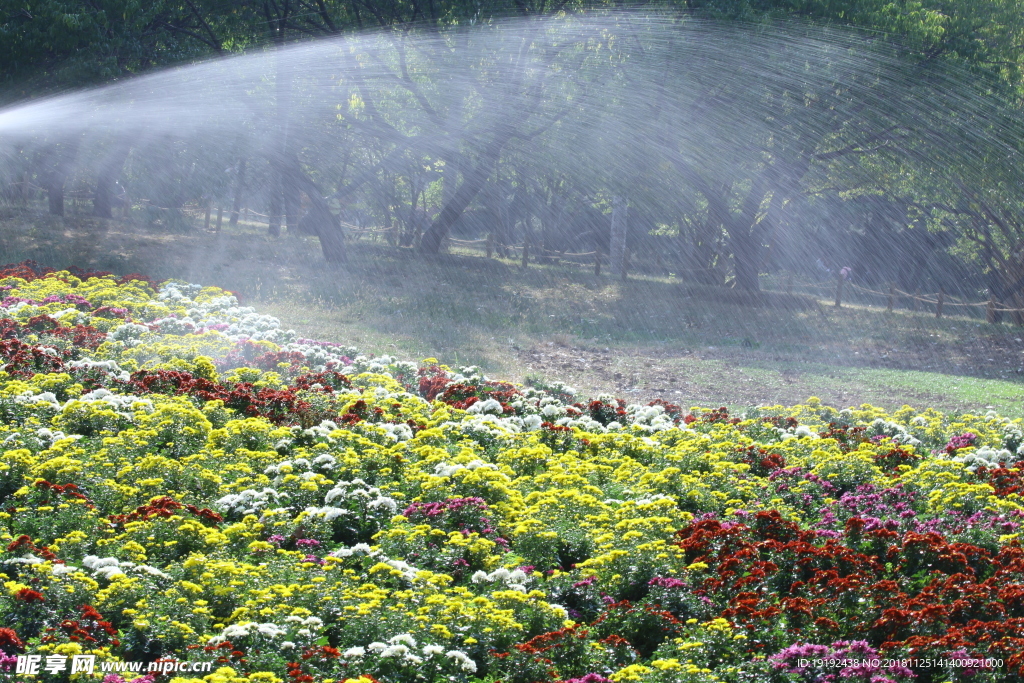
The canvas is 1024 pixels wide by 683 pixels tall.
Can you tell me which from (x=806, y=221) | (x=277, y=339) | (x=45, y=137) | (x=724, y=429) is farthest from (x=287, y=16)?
(x=806, y=221)

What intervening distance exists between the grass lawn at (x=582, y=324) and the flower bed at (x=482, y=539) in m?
4.37

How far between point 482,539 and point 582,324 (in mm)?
13062

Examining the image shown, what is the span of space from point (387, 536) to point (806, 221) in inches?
1517

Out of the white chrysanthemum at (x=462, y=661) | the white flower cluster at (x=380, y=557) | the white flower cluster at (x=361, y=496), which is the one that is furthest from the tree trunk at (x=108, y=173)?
the white chrysanthemum at (x=462, y=661)

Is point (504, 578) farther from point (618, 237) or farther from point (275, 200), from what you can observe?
point (275, 200)

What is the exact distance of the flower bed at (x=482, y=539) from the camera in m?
3.89

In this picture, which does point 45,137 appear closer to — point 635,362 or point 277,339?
point 277,339

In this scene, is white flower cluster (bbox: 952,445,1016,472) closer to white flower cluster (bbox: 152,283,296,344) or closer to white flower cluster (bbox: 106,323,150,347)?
white flower cluster (bbox: 152,283,296,344)

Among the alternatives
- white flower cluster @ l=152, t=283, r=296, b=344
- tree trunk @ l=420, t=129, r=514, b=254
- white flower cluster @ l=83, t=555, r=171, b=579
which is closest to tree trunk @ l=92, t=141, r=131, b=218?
tree trunk @ l=420, t=129, r=514, b=254

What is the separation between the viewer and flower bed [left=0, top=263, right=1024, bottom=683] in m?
3.89

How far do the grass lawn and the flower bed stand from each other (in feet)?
14.3

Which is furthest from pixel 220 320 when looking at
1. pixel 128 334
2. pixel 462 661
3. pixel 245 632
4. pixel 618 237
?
pixel 618 237

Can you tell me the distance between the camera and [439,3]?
22.8m

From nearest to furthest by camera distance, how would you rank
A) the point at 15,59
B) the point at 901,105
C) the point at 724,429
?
the point at 724,429
the point at 15,59
the point at 901,105
